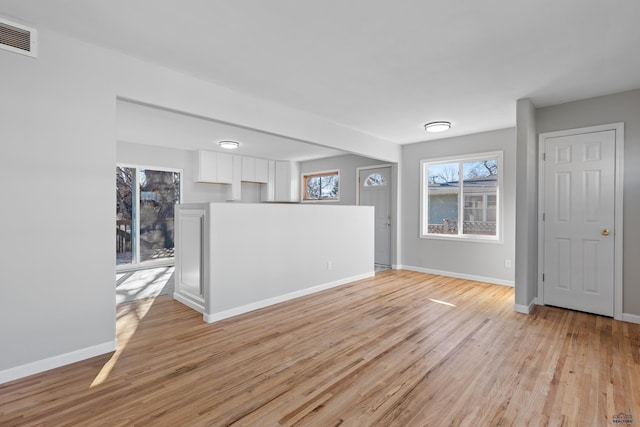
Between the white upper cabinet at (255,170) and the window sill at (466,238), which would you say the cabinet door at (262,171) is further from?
the window sill at (466,238)

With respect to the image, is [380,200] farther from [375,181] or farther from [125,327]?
[125,327]

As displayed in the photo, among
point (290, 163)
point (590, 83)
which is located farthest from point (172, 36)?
point (290, 163)

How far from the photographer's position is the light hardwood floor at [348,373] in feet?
6.02

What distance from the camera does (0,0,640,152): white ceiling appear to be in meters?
2.05

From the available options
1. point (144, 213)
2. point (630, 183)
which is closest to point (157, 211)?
point (144, 213)

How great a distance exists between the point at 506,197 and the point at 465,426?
4124 millimetres

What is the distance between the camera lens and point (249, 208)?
3713mm

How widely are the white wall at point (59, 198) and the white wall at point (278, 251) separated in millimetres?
1055

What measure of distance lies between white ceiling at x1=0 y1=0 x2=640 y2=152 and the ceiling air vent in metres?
0.07

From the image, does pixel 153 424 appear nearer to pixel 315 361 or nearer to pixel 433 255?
pixel 315 361

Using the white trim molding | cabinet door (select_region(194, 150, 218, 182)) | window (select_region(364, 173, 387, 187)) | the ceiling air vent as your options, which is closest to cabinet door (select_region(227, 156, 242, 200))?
cabinet door (select_region(194, 150, 218, 182))

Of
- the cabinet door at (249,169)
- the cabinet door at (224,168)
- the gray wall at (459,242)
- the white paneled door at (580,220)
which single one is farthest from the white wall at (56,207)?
the gray wall at (459,242)

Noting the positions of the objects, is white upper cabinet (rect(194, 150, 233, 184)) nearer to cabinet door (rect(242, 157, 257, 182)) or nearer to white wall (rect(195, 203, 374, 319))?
cabinet door (rect(242, 157, 257, 182))

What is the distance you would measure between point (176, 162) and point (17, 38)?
4419 mm
